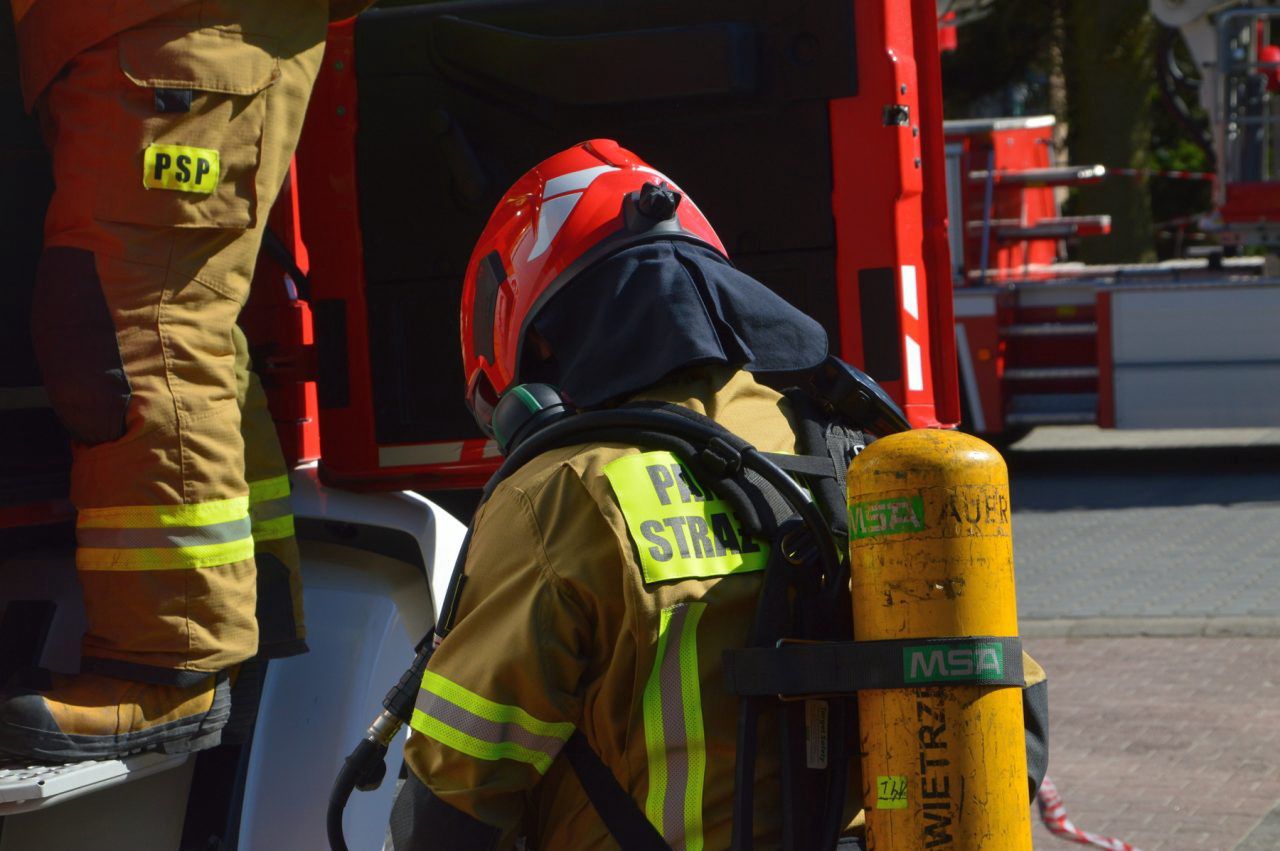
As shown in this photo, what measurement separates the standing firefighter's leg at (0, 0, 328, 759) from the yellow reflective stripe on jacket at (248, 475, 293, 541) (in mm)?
204

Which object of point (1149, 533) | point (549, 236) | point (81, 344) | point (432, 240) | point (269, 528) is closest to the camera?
point (549, 236)

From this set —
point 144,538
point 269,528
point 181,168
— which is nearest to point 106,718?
point 144,538

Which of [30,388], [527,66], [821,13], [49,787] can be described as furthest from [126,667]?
[821,13]

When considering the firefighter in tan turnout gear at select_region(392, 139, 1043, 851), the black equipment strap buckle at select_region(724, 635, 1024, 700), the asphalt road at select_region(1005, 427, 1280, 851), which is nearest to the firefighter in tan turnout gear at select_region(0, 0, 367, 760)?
the firefighter in tan turnout gear at select_region(392, 139, 1043, 851)

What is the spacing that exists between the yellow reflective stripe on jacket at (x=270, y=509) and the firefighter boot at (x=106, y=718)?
0.31 meters

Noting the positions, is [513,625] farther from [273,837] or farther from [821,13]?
[821,13]

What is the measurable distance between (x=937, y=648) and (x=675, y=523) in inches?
12.5

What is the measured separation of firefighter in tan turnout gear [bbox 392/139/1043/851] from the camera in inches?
73.5

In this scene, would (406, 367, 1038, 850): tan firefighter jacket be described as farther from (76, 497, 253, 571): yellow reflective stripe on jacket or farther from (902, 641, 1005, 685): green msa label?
(76, 497, 253, 571): yellow reflective stripe on jacket

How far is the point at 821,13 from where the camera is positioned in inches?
133

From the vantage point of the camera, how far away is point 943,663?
5.82 feet

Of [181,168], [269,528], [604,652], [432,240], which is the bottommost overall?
[269,528]

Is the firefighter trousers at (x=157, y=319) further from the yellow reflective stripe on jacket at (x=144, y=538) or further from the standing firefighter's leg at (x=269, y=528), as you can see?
the standing firefighter's leg at (x=269, y=528)

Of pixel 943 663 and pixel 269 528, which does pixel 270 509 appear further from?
pixel 943 663
